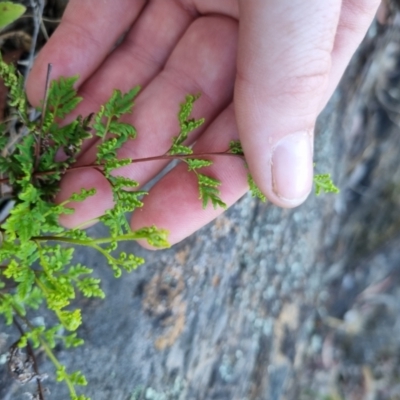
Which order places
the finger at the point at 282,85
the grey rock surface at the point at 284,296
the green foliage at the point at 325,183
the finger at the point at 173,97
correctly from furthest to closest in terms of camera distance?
1. the grey rock surface at the point at 284,296
2. the finger at the point at 173,97
3. the green foliage at the point at 325,183
4. the finger at the point at 282,85

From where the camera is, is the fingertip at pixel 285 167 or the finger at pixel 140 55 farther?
the finger at pixel 140 55

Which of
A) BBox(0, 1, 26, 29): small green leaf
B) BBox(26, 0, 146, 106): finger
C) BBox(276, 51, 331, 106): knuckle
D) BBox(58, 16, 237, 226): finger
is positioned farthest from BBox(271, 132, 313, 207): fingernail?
BBox(0, 1, 26, 29): small green leaf

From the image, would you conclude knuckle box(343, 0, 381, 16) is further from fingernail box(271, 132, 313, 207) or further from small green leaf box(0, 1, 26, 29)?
small green leaf box(0, 1, 26, 29)

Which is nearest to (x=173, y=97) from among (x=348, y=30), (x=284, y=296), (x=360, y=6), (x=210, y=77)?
(x=210, y=77)

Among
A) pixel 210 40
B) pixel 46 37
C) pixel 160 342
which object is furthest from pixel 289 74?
pixel 160 342

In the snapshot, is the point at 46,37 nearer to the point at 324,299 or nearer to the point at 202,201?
the point at 202,201

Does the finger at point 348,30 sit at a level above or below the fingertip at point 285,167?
below

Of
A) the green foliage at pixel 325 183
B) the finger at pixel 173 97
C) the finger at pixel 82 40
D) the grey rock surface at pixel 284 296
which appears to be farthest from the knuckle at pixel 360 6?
the grey rock surface at pixel 284 296

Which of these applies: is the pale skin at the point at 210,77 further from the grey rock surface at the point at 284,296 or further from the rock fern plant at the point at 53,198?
the grey rock surface at the point at 284,296
